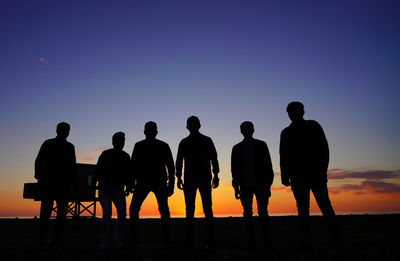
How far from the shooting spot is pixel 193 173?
6.02 meters

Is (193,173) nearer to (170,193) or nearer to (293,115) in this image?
(170,193)

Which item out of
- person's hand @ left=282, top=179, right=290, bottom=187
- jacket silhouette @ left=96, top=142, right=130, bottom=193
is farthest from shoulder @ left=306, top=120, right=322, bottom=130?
jacket silhouette @ left=96, top=142, right=130, bottom=193

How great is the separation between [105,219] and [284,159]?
3761mm

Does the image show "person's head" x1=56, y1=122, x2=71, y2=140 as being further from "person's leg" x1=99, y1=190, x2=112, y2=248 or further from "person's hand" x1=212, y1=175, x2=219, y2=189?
"person's hand" x1=212, y1=175, x2=219, y2=189

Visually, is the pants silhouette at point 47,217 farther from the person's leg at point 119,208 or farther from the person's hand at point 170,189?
the person's hand at point 170,189

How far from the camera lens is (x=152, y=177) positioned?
6102 millimetres

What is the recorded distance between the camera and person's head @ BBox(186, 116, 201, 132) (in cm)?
630

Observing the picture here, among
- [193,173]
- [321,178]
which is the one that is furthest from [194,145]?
[321,178]

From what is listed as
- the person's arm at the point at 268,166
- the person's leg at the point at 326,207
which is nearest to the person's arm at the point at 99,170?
the person's arm at the point at 268,166

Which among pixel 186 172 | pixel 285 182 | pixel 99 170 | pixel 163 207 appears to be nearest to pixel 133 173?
pixel 99 170

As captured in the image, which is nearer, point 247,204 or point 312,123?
point 312,123

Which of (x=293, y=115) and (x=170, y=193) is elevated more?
(x=293, y=115)

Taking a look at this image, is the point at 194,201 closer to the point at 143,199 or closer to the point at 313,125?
the point at 143,199

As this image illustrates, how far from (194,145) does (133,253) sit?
236 cm
